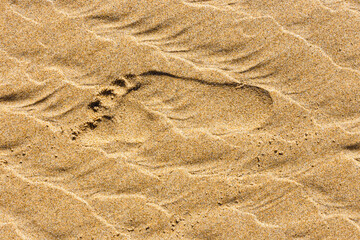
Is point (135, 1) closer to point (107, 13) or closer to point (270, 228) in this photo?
point (107, 13)

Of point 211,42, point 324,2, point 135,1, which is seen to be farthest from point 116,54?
point 324,2

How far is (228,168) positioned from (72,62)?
4.16ft

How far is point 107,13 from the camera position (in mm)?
1768

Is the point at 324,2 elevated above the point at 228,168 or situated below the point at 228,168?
above

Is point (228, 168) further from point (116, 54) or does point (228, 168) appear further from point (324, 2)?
point (324, 2)

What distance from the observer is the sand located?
1.70 meters

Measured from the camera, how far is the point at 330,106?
1.75 metres

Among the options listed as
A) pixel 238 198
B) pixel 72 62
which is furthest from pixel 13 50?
pixel 238 198

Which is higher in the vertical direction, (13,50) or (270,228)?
(13,50)

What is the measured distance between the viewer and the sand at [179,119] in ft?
5.58

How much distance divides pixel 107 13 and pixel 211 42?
2.41ft

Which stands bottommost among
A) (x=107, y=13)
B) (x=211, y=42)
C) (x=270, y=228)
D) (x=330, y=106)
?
(x=270, y=228)

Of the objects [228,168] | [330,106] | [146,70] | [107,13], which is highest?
[107,13]

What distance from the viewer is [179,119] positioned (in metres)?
1.73
